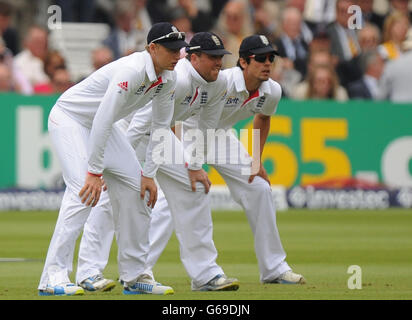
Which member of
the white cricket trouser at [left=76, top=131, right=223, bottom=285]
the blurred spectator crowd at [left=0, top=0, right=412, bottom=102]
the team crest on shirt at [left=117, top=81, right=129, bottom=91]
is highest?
the blurred spectator crowd at [left=0, top=0, right=412, bottom=102]

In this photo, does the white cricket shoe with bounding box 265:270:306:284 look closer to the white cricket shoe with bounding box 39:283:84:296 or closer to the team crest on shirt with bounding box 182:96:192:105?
the team crest on shirt with bounding box 182:96:192:105

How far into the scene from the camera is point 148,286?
7.87 metres

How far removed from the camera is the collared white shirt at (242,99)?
867 cm

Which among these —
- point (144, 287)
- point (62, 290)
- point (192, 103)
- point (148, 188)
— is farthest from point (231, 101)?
point (62, 290)

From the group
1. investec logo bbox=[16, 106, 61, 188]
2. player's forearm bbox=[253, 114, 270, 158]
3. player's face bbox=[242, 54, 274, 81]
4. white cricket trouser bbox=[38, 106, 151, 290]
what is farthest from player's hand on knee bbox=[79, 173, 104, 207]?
investec logo bbox=[16, 106, 61, 188]

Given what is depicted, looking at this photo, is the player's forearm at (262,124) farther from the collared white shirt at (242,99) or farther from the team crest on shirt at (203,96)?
the team crest on shirt at (203,96)

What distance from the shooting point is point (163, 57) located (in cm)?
746

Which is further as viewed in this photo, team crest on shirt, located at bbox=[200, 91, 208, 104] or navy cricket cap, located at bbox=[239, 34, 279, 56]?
navy cricket cap, located at bbox=[239, 34, 279, 56]

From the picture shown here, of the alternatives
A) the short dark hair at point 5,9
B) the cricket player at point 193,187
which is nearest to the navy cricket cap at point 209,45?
the cricket player at point 193,187

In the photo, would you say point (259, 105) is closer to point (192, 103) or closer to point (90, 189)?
point (192, 103)

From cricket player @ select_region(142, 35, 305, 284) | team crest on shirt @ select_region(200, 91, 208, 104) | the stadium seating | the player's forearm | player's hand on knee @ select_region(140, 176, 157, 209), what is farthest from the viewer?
the stadium seating

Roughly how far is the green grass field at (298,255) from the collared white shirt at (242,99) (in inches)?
53.0

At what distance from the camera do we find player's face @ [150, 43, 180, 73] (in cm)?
747
